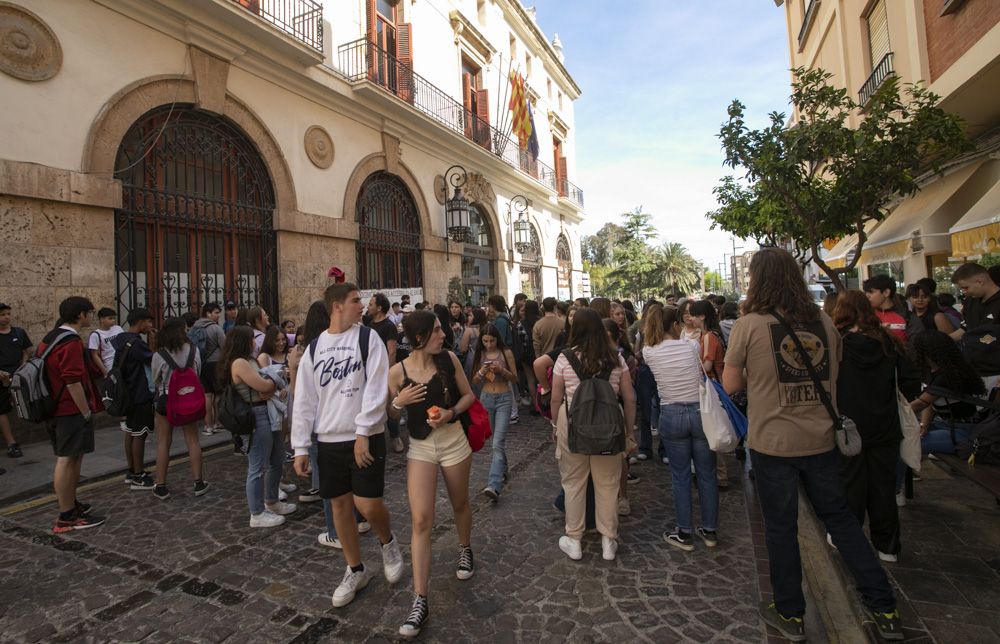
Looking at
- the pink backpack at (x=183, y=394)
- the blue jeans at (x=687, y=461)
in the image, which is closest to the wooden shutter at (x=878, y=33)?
the blue jeans at (x=687, y=461)

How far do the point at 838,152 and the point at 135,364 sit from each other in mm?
8370

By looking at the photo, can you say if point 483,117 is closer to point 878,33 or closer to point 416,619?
point 878,33

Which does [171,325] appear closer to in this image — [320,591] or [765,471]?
[320,591]

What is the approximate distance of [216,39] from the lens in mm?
8656

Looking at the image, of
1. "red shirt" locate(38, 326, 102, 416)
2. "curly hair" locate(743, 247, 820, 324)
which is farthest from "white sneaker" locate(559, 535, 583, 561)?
"red shirt" locate(38, 326, 102, 416)

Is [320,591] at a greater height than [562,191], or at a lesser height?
lesser

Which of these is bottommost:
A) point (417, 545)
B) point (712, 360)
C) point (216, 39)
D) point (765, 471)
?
point (417, 545)

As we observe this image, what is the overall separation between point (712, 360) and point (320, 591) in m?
3.50

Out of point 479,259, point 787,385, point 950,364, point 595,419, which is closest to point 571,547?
point 595,419

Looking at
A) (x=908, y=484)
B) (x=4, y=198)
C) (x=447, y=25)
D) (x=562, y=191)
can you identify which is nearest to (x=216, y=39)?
(x=4, y=198)

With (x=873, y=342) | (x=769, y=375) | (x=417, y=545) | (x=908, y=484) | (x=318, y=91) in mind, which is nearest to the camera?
(x=769, y=375)

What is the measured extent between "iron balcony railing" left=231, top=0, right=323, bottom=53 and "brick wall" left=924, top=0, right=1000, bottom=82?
10685mm

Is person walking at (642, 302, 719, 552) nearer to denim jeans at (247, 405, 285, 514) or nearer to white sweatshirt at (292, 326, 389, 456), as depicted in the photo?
white sweatshirt at (292, 326, 389, 456)

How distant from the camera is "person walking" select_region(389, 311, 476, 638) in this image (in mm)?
2881
